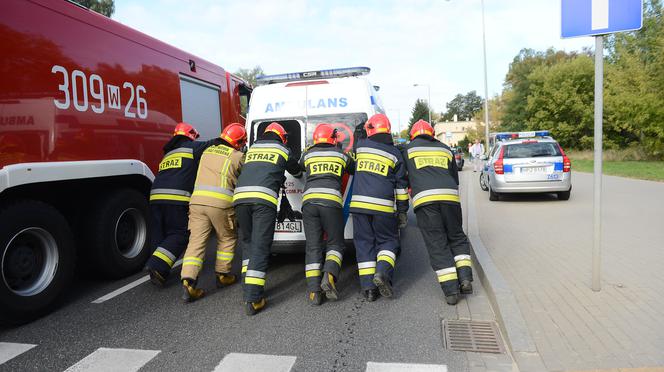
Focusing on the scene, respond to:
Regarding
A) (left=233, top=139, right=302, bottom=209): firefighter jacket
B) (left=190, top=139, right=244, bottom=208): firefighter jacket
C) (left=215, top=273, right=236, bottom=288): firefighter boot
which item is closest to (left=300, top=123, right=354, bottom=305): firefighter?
(left=233, top=139, right=302, bottom=209): firefighter jacket

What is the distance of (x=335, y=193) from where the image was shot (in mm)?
4859

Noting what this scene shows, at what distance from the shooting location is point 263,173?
15.8 feet

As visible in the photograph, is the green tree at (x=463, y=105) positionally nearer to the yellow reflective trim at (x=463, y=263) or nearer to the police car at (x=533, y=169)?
the police car at (x=533, y=169)

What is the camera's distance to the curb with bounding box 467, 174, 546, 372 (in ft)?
11.0

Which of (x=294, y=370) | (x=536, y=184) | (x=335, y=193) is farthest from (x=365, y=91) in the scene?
(x=536, y=184)

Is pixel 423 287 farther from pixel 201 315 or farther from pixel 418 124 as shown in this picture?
pixel 201 315

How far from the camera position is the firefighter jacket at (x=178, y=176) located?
5426 mm

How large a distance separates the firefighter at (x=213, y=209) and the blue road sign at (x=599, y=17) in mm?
3481

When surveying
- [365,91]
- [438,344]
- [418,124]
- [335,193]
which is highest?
[365,91]

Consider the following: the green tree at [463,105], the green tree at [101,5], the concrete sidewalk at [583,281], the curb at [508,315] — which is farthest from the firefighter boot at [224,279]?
the green tree at [463,105]

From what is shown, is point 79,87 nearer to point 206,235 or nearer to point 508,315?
point 206,235

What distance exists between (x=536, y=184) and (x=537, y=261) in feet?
19.5

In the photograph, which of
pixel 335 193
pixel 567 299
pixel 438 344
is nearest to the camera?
pixel 438 344

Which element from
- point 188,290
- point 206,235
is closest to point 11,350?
point 188,290
